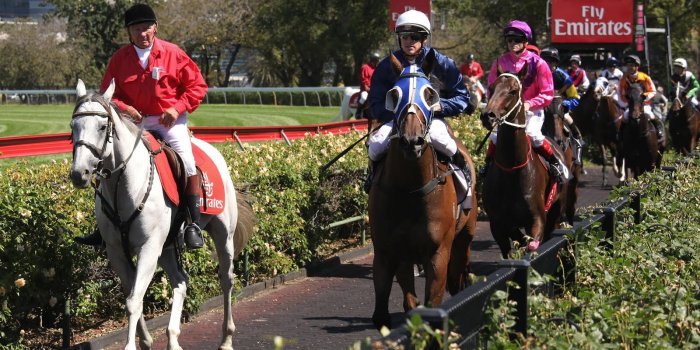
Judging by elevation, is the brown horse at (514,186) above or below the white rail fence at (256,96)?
below

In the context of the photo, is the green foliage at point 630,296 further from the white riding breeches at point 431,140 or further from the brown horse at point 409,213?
the white riding breeches at point 431,140

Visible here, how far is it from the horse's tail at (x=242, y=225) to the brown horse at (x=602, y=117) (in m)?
12.3

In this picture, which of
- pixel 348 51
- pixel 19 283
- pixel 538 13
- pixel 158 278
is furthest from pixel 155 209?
pixel 348 51

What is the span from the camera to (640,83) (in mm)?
20328

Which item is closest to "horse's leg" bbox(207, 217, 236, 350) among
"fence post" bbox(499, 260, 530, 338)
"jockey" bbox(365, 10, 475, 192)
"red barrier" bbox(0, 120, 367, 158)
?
"jockey" bbox(365, 10, 475, 192)

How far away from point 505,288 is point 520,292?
6.7 inches

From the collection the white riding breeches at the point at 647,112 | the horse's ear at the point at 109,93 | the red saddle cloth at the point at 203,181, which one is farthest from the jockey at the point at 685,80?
the horse's ear at the point at 109,93

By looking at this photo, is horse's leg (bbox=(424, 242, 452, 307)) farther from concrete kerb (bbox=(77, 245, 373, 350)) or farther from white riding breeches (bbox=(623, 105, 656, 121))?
white riding breeches (bbox=(623, 105, 656, 121))

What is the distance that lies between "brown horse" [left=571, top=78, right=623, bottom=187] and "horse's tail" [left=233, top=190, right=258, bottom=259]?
12.3m

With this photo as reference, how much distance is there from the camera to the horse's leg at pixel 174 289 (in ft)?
27.1

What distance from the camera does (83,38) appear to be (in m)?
67.2

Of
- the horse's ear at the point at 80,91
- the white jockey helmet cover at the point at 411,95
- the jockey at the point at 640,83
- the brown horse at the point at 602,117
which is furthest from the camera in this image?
the brown horse at the point at 602,117

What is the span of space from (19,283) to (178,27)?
63.8m

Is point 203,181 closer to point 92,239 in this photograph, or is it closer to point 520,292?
point 92,239
